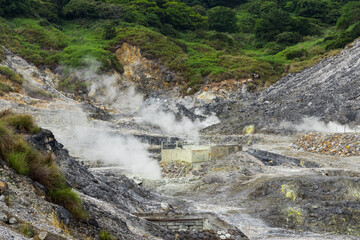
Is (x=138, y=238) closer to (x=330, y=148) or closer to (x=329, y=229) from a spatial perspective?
(x=329, y=229)

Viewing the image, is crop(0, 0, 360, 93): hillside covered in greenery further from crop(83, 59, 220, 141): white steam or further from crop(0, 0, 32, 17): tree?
crop(83, 59, 220, 141): white steam

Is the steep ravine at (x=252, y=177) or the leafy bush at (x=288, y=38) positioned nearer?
the steep ravine at (x=252, y=177)

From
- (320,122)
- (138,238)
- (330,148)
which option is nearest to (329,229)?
(138,238)

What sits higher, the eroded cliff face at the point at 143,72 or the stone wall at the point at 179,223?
the eroded cliff face at the point at 143,72

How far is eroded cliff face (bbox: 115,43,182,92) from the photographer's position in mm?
39531

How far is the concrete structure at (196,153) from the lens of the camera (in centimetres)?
1827

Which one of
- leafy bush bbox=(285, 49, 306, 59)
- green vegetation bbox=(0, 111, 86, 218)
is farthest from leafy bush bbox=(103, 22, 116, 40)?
green vegetation bbox=(0, 111, 86, 218)

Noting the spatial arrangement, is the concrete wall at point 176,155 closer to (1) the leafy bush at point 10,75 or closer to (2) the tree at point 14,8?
(1) the leafy bush at point 10,75

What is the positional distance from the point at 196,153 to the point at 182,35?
3785 centimetres

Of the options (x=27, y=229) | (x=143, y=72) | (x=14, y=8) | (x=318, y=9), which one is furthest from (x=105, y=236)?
(x=318, y=9)

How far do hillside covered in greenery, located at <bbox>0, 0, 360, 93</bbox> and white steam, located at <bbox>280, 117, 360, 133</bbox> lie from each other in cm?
1217

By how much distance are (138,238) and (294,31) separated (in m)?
52.3

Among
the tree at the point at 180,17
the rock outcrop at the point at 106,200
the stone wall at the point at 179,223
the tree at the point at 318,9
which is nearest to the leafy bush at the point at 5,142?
the rock outcrop at the point at 106,200

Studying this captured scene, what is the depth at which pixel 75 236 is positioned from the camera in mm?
4547
